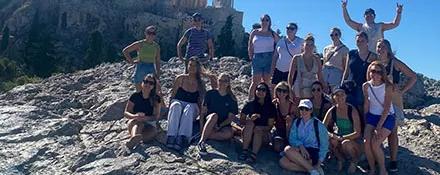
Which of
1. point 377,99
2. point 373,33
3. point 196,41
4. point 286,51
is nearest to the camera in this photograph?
point 377,99

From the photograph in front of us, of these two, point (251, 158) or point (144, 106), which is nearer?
point (251, 158)

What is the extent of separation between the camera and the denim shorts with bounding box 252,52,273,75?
1073 cm

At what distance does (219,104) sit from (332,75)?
2100 millimetres

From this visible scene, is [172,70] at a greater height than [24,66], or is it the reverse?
[172,70]

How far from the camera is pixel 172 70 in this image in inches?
619


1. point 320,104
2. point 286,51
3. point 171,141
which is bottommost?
point 171,141

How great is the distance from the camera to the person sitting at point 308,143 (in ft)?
26.4

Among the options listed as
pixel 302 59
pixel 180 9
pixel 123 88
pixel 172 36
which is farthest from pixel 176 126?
pixel 180 9

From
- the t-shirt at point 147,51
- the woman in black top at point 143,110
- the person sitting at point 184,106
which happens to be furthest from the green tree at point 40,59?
the person sitting at point 184,106

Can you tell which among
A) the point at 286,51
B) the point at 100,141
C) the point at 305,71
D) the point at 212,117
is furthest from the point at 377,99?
the point at 100,141

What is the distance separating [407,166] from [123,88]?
687cm

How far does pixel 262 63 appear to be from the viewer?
1077 centimetres

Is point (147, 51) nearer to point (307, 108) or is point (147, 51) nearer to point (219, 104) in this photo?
point (219, 104)

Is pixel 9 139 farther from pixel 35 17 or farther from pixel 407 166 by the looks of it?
pixel 35 17
